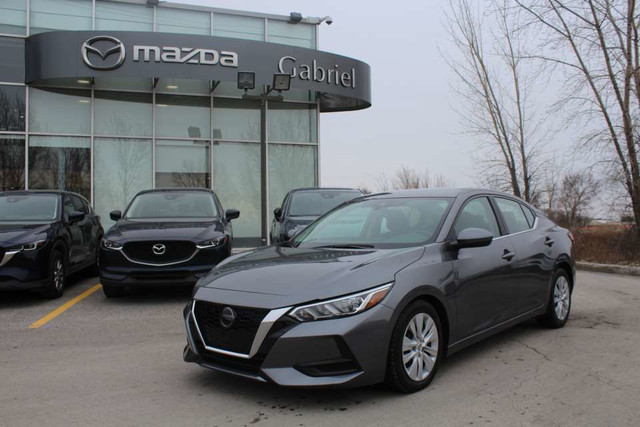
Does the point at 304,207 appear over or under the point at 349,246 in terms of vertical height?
over

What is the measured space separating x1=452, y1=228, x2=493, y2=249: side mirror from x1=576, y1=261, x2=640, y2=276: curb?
7.32 meters

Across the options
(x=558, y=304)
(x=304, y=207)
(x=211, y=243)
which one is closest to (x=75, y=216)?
(x=211, y=243)

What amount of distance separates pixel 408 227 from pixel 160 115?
42.2ft

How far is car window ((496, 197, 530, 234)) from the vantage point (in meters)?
5.38

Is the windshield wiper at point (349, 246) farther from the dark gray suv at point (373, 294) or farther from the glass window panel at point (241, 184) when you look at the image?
the glass window panel at point (241, 184)

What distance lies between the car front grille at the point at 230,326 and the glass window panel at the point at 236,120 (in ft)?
42.6

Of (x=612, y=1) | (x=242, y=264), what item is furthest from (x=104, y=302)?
(x=612, y=1)

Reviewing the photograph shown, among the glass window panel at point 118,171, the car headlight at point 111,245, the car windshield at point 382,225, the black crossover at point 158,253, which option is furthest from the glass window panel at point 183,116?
the car windshield at point 382,225

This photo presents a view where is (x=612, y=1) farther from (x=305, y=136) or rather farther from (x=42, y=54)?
(x=42, y=54)

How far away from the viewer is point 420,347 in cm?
385

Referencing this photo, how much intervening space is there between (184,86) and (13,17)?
4.86 meters

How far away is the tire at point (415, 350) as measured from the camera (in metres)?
3.65

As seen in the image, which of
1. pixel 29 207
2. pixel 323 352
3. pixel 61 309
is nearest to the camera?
pixel 323 352

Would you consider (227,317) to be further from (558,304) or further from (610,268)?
(610,268)
